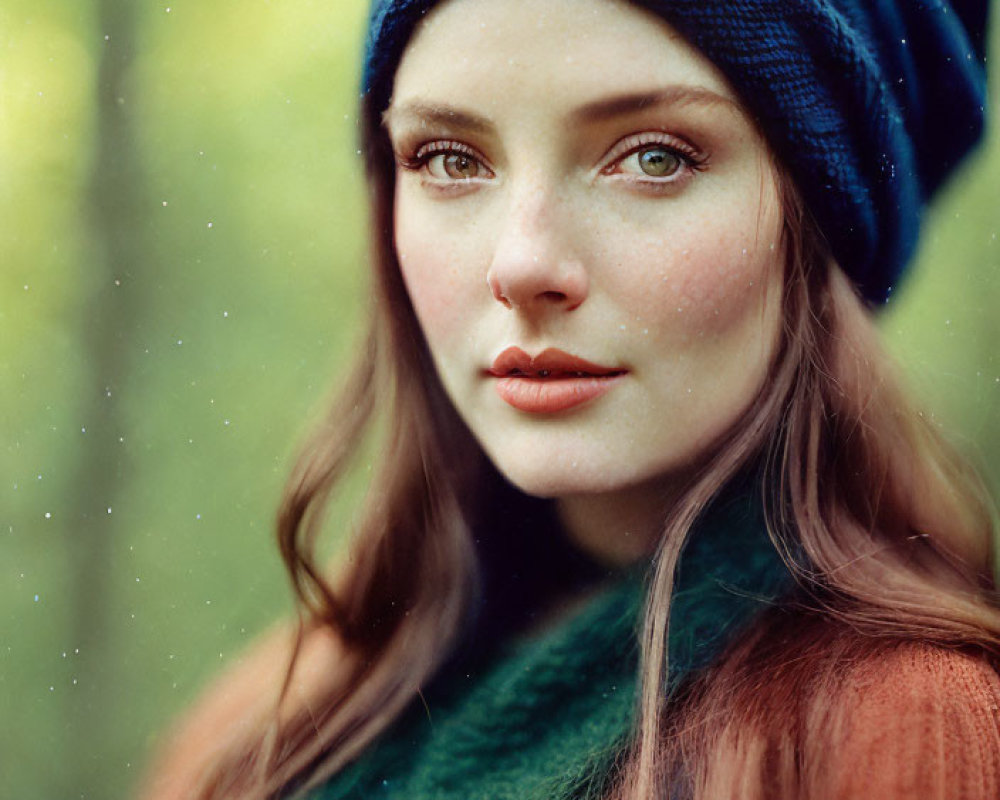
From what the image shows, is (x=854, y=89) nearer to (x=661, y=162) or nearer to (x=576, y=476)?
(x=661, y=162)

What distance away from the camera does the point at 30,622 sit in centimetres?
128

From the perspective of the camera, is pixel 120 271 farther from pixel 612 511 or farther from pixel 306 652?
pixel 612 511

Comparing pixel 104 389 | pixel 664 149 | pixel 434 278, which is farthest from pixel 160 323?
pixel 664 149

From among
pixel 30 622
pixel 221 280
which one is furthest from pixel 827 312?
pixel 30 622

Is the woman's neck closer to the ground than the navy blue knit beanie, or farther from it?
closer to the ground

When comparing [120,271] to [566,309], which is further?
[120,271]

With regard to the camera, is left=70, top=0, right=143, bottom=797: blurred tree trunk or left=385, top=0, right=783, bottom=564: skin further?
left=70, top=0, right=143, bottom=797: blurred tree trunk

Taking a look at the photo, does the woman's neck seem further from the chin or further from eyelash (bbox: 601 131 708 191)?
eyelash (bbox: 601 131 708 191)

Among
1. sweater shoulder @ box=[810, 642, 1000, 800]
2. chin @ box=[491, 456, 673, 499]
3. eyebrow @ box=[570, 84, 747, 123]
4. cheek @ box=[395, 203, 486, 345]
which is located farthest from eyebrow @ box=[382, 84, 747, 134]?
sweater shoulder @ box=[810, 642, 1000, 800]

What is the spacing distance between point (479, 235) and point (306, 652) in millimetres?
431

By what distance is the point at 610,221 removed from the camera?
1.04 meters

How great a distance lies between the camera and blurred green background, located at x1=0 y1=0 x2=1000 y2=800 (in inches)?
46.4

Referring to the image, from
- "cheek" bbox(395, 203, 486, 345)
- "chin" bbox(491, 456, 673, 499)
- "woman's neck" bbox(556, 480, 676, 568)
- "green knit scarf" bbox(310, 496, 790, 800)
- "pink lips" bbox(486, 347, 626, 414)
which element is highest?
"cheek" bbox(395, 203, 486, 345)

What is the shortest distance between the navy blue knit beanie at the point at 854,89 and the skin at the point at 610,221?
0.9 inches
